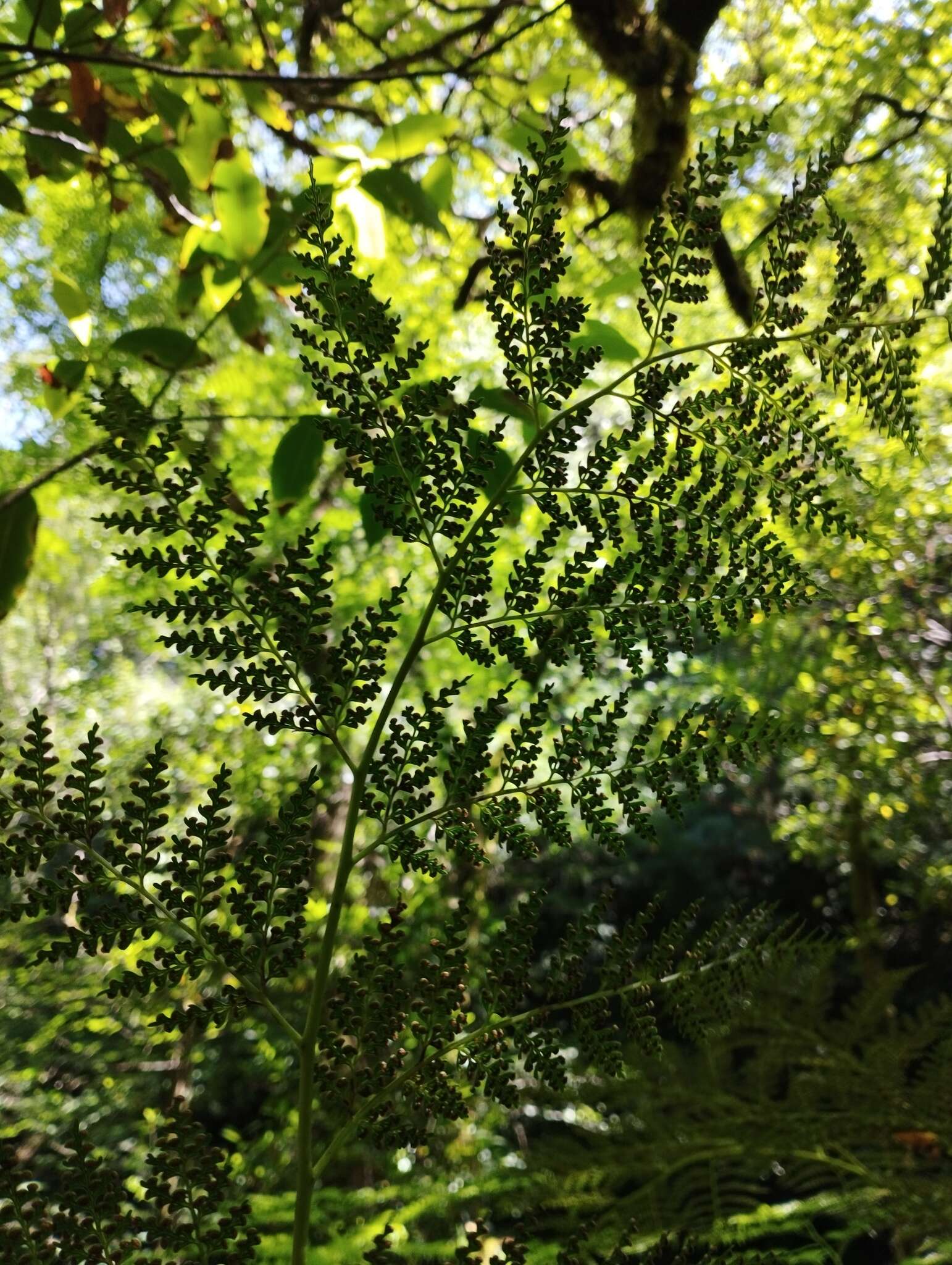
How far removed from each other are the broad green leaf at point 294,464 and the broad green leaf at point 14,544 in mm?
225

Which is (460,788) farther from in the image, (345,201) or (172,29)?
(172,29)

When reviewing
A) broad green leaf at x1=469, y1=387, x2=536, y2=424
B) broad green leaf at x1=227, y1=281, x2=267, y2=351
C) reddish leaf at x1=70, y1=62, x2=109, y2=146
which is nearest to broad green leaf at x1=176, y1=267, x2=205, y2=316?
broad green leaf at x1=227, y1=281, x2=267, y2=351

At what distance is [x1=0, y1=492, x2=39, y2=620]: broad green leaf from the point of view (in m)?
0.76

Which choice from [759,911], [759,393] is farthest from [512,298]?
[759,911]

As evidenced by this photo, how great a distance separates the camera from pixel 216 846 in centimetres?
46

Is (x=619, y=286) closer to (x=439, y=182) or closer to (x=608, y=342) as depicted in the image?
(x=608, y=342)

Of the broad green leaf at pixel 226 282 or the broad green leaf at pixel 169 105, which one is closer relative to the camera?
the broad green leaf at pixel 226 282

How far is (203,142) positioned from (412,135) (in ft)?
0.71

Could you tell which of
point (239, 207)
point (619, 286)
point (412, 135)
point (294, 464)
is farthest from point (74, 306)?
point (619, 286)

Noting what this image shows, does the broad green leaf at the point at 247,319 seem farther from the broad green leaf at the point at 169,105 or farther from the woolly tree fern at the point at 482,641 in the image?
the woolly tree fern at the point at 482,641

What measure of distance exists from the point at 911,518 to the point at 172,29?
304 cm

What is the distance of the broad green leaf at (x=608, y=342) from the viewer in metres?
0.66

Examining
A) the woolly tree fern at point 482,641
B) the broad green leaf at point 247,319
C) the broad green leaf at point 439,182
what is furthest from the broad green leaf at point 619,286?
the broad green leaf at point 247,319

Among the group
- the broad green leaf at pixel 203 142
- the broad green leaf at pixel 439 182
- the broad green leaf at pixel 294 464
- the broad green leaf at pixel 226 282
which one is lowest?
the broad green leaf at pixel 294 464
